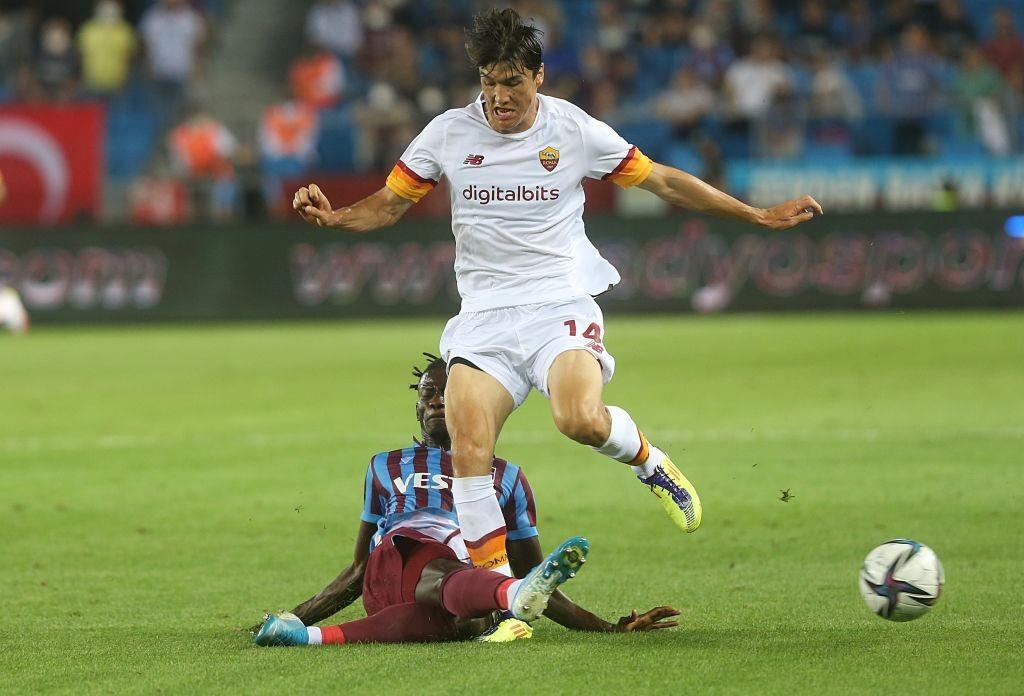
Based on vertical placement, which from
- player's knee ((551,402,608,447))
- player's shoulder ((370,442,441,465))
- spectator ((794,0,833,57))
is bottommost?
player's shoulder ((370,442,441,465))

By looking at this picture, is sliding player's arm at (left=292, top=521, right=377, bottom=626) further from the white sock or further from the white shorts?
the white shorts

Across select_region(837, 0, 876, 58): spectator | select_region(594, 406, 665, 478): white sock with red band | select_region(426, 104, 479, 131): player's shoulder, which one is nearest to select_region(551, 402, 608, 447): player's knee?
select_region(594, 406, 665, 478): white sock with red band

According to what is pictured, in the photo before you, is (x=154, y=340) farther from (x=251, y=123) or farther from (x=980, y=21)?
(x=980, y=21)

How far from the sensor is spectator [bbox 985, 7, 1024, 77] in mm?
23719

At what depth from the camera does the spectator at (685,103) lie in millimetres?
23594

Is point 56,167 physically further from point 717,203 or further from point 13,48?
point 717,203

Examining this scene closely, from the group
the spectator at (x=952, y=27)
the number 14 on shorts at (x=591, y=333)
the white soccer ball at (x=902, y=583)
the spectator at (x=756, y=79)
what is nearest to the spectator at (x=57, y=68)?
the spectator at (x=756, y=79)

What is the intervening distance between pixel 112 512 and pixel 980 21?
20.1 metres

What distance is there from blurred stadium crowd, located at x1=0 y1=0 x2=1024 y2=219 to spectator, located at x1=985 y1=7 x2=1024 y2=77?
3cm

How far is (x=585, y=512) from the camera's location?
9.66 m

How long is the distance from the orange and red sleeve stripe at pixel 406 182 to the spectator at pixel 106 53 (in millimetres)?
22334

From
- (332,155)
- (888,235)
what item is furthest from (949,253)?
(332,155)

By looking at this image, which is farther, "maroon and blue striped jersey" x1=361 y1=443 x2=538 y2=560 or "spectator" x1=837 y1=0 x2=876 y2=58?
"spectator" x1=837 y1=0 x2=876 y2=58

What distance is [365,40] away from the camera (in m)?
27.7
